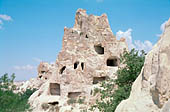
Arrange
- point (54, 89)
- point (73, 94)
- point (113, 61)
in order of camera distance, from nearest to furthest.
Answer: point (73, 94) < point (54, 89) < point (113, 61)

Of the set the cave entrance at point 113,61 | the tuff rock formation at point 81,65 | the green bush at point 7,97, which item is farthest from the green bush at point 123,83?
the cave entrance at point 113,61

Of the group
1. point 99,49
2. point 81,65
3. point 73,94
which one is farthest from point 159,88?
point 99,49

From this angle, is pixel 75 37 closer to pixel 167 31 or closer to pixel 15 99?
pixel 15 99

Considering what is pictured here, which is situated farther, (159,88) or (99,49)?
(99,49)

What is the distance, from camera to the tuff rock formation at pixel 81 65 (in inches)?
821

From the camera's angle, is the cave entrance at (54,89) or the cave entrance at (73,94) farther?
the cave entrance at (54,89)

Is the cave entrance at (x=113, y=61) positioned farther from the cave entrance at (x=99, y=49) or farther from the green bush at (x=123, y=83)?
the green bush at (x=123, y=83)

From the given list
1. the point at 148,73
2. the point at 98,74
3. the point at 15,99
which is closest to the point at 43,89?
the point at 98,74

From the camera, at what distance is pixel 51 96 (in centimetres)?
2212

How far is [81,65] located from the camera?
23062 millimetres

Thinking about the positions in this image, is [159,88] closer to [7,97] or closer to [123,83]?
[123,83]

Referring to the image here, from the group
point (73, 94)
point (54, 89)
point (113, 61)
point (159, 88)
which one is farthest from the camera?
point (113, 61)

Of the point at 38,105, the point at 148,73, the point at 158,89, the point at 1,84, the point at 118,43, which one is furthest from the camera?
the point at 118,43

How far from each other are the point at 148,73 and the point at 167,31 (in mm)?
1085
